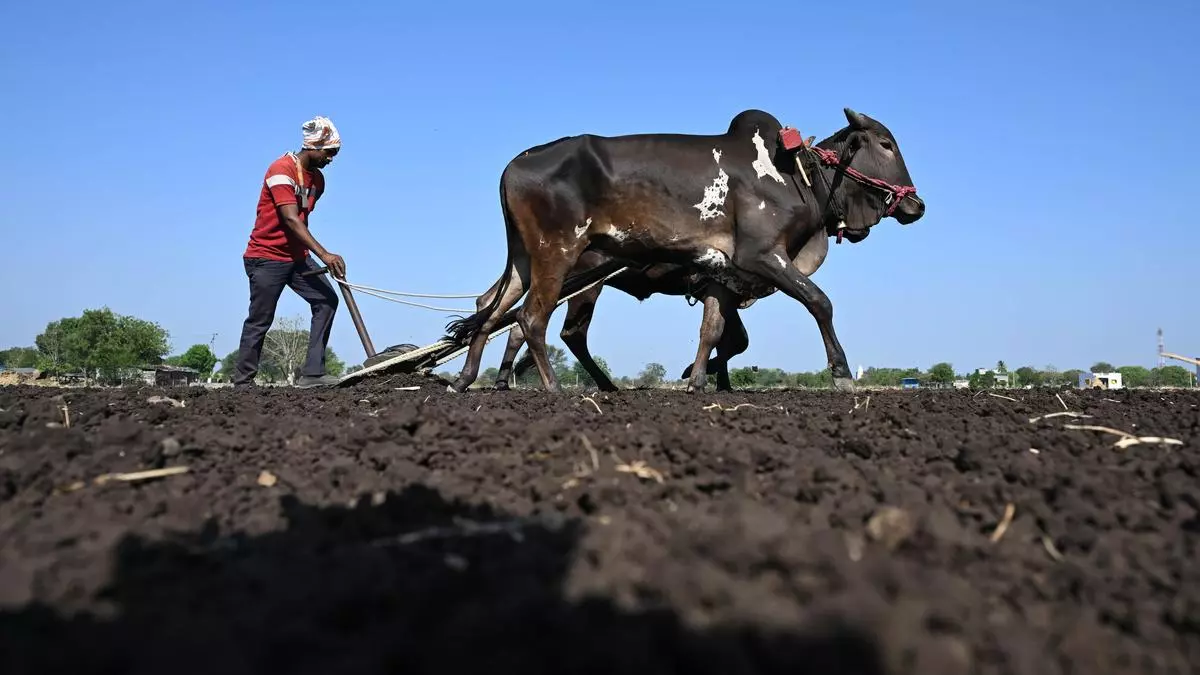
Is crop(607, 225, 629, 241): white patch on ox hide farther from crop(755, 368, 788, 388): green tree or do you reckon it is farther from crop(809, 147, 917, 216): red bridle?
crop(755, 368, 788, 388): green tree

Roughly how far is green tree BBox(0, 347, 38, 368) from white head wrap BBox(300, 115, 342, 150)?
289 feet

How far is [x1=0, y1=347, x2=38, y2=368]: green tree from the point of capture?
89181 mm

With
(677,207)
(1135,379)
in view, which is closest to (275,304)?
(677,207)

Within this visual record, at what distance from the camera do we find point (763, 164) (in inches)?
322

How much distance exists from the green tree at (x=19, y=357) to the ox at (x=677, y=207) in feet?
294

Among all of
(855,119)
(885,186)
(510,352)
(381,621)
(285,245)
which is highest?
(855,119)

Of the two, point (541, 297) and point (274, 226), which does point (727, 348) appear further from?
point (274, 226)

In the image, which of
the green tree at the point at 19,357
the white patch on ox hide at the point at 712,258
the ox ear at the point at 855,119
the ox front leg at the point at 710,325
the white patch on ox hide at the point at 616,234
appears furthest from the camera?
the green tree at the point at 19,357

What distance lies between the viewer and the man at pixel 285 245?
8383 mm

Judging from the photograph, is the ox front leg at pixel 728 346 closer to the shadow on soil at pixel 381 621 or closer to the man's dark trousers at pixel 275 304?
the man's dark trousers at pixel 275 304

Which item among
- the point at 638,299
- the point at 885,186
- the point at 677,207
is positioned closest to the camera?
the point at 677,207

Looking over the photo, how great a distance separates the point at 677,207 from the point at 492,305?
1932 mm

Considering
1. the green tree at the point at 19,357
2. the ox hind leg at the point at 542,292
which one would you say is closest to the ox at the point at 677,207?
the ox hind leg at the point at 542,292

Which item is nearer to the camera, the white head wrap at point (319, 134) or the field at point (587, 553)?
the field at point (587, 553)
